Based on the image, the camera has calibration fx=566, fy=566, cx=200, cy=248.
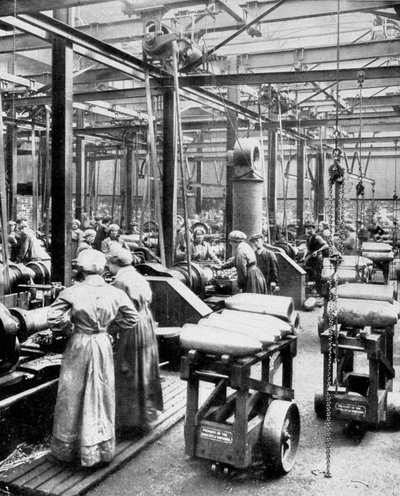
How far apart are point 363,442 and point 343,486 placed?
0.85 meters

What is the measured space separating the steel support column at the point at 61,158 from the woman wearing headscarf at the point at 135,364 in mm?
2205

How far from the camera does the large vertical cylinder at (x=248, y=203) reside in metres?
9.80

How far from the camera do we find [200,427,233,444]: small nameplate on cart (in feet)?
13.4

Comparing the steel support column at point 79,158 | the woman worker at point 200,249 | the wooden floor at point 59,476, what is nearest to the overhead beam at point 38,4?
the wooden floor at point 59,476

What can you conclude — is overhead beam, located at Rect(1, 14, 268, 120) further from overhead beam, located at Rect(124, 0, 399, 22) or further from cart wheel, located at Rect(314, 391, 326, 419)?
cart wheel, located at Rect(314, 391, 326, 419)

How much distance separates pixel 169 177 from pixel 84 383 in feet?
16.8

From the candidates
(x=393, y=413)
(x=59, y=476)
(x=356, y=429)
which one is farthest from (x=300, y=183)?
(x=59, y=476)

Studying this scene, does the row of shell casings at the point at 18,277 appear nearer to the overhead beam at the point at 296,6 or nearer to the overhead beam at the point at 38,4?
the overhead beam at the point at 38,4

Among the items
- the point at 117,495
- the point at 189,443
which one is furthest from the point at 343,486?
the point at 117,495

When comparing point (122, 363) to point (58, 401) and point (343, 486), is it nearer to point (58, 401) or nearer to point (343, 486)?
point (58, 401)

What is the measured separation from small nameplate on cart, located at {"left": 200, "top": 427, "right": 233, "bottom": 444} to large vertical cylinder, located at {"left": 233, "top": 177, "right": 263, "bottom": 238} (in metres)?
5.94

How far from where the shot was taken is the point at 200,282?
8094mm

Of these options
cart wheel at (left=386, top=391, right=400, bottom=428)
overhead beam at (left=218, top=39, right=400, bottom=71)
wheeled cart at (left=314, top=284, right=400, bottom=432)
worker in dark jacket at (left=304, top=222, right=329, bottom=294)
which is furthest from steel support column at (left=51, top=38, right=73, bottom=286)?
worker in dark jacket at (left=304, top=222, right=329, bottom=294)

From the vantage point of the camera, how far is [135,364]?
4.91 m
